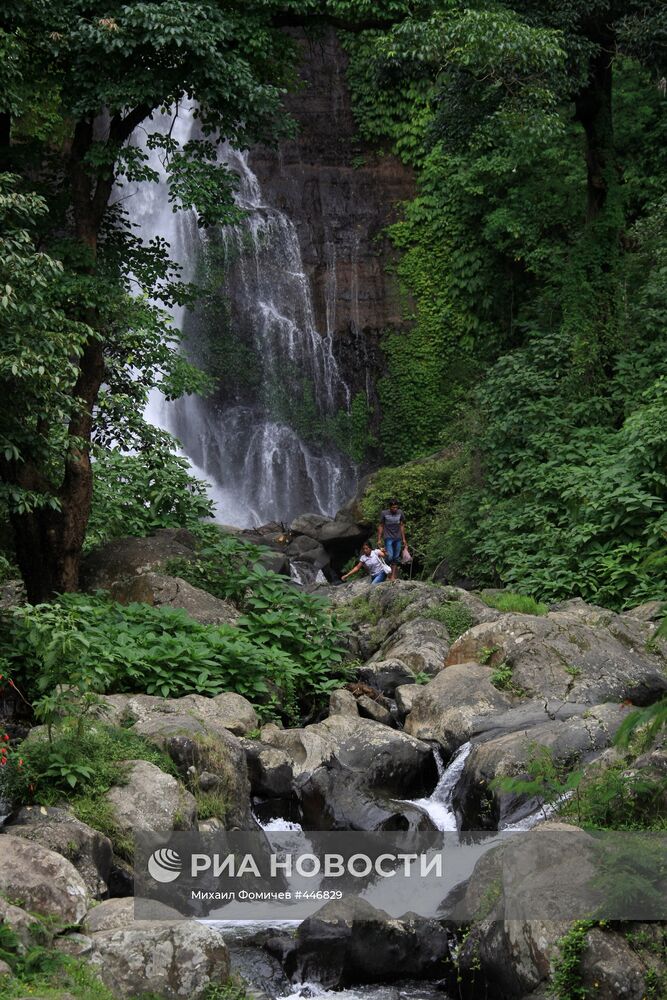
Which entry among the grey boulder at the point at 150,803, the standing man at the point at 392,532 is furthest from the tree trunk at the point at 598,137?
the grey boulder at the point at 150,803

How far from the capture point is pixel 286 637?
40.0 feet

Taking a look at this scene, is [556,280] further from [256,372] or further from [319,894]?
[319,894]

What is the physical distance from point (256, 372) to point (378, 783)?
673 inches

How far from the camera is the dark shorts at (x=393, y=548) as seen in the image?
18.0 meters

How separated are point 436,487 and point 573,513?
504cm

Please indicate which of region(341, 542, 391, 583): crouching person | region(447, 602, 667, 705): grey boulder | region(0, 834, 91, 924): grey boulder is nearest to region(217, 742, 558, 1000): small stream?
region(0, 834, 91, 924): grey boulder

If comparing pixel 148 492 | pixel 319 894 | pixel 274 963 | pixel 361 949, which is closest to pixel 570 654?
pixel 319 894

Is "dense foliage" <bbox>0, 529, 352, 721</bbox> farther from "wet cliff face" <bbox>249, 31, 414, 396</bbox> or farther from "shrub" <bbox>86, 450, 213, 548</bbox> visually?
"wet cliff face" <bbox>249, 31, 414, 396</bbox>

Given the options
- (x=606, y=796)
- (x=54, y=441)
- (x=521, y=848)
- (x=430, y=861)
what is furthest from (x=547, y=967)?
(x=54, y=441)

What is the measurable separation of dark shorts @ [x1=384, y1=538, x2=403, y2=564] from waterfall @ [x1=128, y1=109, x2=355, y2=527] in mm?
6552

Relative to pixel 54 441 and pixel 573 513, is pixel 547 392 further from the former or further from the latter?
pixel 54 441

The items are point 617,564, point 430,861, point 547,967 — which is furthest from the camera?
point 617,564

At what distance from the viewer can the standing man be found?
1797 cm

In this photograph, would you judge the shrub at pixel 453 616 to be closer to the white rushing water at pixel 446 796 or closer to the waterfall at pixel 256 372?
the white rushing water at pixel 446 796
